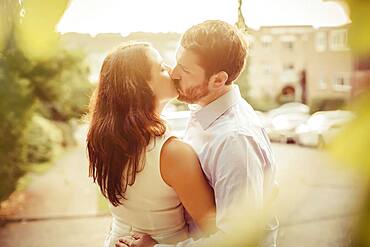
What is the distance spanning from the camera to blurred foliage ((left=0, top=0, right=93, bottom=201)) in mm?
1850

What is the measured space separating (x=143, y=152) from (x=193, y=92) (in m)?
0.17

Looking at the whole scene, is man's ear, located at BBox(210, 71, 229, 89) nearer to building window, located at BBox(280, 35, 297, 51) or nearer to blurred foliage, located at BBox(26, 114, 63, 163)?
building window, located at BBox(280, 35, 297, 51)

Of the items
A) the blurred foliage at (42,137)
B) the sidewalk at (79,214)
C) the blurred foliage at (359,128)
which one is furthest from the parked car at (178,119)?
the blurred foliage at (359,128)

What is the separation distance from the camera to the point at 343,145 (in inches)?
7.1

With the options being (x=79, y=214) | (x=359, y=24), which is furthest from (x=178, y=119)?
(x=79, y=214)

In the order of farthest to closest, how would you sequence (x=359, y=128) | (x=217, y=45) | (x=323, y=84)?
(x=323, y=84) → (x=217, y=45) → (x=359, y=128)

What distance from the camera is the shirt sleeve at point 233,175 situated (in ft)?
3.67

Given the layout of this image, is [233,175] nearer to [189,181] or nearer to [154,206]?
[189,181]

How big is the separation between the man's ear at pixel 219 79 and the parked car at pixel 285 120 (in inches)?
34.1

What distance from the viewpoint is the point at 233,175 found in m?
1.14

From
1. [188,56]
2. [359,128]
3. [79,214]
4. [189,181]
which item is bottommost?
[79,214]

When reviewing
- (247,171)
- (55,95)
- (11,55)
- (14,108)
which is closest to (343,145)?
(247,171)

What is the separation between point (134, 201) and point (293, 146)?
101 centimetres

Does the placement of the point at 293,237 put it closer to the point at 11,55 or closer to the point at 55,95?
the point at 55,95
